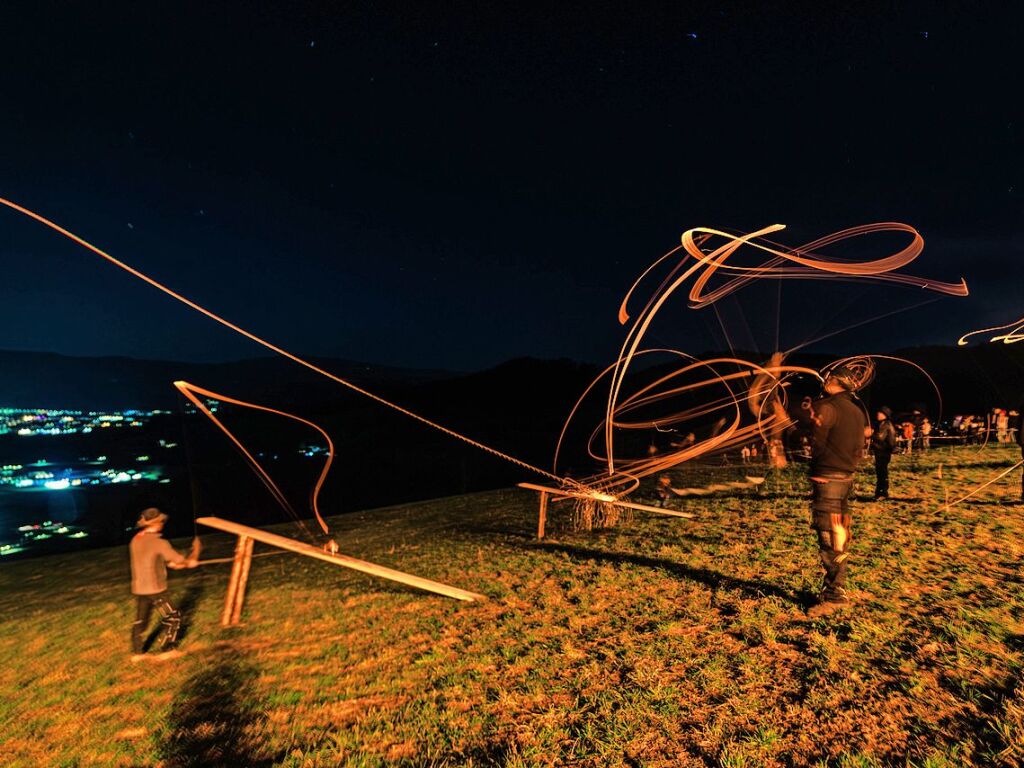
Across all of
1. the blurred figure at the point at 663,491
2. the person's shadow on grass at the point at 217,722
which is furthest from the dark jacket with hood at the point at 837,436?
the blurred figure at the point at 663,491

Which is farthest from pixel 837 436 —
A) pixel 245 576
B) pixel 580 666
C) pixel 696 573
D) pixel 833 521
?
pixel 245 576

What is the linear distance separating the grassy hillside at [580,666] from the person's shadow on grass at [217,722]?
0.07 feet

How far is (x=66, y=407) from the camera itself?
653 feet

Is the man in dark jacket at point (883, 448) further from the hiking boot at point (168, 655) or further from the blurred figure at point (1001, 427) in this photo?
the blurred figure at point (1001, 427)

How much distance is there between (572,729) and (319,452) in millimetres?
82265

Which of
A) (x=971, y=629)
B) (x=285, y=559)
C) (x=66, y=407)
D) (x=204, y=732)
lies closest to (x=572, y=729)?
(x=204, y=732)

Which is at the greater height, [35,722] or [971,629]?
[971,629]

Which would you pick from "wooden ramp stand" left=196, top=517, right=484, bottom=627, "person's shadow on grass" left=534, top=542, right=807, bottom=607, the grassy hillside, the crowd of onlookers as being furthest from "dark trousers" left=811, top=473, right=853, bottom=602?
the crowd of onlookers

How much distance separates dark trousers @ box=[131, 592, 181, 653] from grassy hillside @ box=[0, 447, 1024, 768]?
0.23 m

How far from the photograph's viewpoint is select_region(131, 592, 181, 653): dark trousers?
6.05 metres

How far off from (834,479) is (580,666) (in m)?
3.56

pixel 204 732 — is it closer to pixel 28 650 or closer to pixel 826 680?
pixel 28 650

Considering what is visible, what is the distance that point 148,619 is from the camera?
608 cm

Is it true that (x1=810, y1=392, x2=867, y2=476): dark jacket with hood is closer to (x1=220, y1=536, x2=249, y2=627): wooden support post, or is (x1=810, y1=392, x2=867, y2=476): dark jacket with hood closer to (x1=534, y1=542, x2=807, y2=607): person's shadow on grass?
(x1=534, y1=542, x2=807, y2=607): person's shadow on grass
